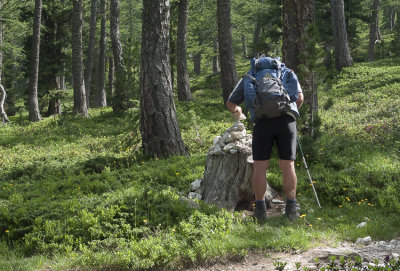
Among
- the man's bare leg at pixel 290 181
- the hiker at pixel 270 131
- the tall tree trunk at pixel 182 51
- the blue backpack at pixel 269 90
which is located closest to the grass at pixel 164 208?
the man's bare leg at pixel 290 181

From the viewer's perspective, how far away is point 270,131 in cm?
541

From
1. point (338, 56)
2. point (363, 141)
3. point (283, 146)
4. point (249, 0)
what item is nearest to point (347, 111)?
point (363, 141)

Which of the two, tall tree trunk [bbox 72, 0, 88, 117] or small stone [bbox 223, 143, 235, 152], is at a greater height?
tall tree trunk [bbox 72, 0, 88, 117]

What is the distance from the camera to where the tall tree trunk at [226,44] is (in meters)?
14.5

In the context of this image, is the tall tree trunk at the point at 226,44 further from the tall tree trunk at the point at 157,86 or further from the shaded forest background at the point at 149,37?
the tall tree trunk at the point at 157,86

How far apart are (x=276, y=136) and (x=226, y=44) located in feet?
32.4

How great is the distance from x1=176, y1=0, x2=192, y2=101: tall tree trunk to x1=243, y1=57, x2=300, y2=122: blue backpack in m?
12.6

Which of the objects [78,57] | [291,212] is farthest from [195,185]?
[78,57]

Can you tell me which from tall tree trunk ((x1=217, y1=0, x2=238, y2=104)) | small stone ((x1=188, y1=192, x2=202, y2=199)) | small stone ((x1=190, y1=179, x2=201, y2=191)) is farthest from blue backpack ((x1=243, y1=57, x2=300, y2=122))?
tall tree trunk ((x1=217, y1=0, x2=238, y2=104))

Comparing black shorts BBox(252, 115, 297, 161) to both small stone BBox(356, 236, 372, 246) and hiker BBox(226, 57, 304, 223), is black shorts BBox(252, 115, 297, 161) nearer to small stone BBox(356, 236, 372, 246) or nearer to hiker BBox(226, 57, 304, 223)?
hiker BBox(226, 57, 304, 223)

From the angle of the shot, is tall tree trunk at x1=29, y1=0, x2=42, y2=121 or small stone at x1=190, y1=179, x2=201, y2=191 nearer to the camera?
small stone at x1=190, y1=179, x2=201, y2=191

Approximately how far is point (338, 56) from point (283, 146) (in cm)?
1695

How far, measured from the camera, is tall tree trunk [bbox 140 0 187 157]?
879 cm

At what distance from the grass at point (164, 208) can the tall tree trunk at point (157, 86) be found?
21.6 inches
